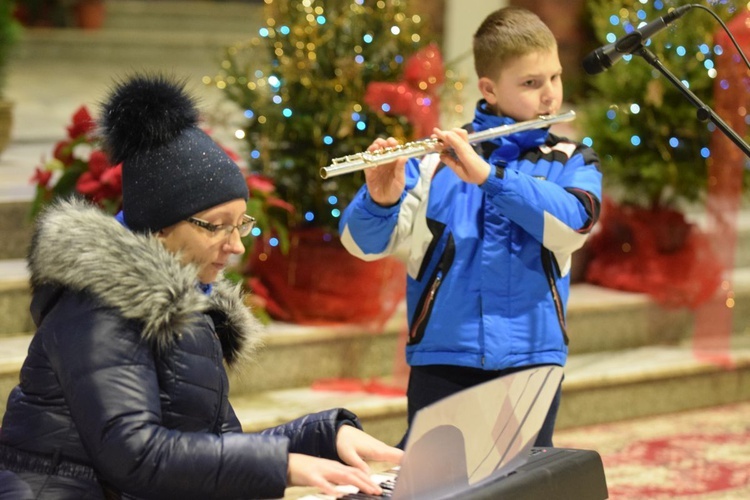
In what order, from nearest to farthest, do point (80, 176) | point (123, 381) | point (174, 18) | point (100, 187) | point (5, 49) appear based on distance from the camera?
point (123, 381) → point (100, 187) → point (80, 176) → point (5, 49) → point (174, 18)

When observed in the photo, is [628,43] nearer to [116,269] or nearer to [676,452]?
[116,269]

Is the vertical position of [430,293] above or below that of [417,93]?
below

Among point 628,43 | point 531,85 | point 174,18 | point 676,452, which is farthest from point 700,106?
Result: point 174,18

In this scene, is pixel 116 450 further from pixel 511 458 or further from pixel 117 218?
pixel 511 458

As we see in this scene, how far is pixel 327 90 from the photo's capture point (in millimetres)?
3861

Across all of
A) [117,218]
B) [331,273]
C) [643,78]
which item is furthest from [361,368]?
[117,218]

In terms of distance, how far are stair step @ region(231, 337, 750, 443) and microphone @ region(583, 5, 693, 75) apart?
1.75 m

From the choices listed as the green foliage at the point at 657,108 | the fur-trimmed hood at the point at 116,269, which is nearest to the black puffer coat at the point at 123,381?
the fur-trimmed hood at the point at 116,269

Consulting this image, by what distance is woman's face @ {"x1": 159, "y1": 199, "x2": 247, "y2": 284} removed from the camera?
179cm

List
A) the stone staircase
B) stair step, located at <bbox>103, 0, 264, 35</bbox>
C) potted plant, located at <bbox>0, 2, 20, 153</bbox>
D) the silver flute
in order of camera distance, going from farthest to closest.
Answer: stair step, located at <bbox>103, 0, 264, 35</bbox> → potted plant, located at <bbox>0, 2, 20, 153</bbox> → the stone staircase → the silver flute

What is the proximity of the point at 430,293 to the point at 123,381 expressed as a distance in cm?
102

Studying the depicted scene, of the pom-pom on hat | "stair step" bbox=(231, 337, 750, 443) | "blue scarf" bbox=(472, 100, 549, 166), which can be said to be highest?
"blue scarf" bbox=(472, 100, 549, 166)

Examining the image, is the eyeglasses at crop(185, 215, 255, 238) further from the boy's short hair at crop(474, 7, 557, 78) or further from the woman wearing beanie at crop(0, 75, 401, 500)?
the boy's short hair at crop(474, 7, 557, 78)

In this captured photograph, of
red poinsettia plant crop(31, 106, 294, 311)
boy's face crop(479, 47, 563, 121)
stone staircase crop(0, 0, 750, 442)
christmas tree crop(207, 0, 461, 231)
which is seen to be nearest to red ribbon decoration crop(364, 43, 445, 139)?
christmas tree crop(207, 0, 461, 231)
